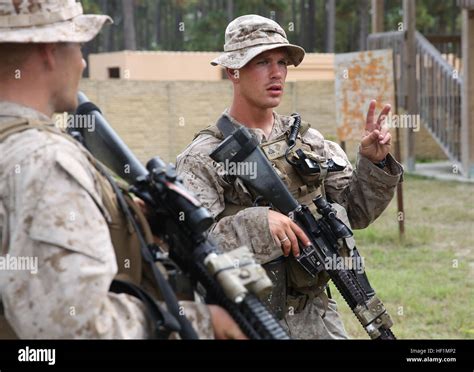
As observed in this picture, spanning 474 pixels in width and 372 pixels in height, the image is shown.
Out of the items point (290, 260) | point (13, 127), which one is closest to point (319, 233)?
point (290, 260)

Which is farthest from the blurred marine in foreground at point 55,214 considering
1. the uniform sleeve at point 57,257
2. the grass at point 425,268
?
the grass at point 425,268

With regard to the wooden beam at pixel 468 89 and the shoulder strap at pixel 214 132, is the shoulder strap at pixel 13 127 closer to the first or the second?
the shoulder strap at pixel 214 132

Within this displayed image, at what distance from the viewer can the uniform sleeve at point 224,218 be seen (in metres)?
3.42

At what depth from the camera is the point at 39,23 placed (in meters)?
2.14

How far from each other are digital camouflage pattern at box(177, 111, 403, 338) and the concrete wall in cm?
1822

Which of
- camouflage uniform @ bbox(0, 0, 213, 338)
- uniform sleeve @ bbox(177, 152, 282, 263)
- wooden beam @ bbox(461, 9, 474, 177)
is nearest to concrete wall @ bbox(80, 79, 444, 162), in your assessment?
wooden beam @ bbox(461, 9, 474, 177)

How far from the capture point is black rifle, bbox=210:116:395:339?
3.45 m

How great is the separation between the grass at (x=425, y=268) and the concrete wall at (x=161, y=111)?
975cm

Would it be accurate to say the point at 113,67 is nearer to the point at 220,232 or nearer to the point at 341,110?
the point at 341,110

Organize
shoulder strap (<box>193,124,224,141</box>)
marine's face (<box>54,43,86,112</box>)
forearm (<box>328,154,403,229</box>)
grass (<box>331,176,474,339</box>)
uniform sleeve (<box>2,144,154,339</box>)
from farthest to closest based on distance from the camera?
1. grass (<box>331,176,474,339</box>)
2. forearm (<box>328,154,403,229</box>)
3. shoulder strap (<box>193,124,224,141</box>)
4. marine's face (<box>54,43,86,112</box>)
5. uniform sleeve (<box>2,144,154,339</box>)

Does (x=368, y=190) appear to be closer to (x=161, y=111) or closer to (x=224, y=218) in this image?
(x=224, y=218)

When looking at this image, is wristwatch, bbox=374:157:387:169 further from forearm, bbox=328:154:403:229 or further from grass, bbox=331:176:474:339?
grass, bbox=331:176:474:339

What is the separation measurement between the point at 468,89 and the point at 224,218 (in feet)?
42.0
